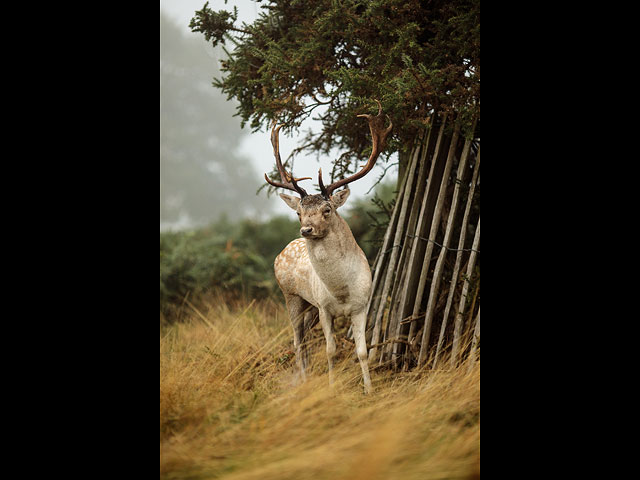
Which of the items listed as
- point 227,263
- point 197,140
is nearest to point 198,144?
point 197,140

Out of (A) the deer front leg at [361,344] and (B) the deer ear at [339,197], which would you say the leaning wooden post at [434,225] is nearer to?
(A) the deer front leg at [361,344]

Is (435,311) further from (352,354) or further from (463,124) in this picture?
(463,124)

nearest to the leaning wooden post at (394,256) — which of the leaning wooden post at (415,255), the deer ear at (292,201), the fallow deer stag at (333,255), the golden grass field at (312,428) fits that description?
the leaning wooden post at (415,255)

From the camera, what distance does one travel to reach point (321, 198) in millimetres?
3330

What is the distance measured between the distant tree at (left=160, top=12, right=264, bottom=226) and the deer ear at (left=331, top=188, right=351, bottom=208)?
20.5m

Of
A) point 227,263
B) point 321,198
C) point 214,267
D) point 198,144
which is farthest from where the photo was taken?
point 198,144

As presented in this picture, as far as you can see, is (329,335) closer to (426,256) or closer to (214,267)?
(426,256)

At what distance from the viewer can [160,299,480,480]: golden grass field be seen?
2.33 m

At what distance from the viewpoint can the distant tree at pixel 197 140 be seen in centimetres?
2380

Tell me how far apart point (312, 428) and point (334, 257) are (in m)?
1.15

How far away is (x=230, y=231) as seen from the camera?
11.5m
